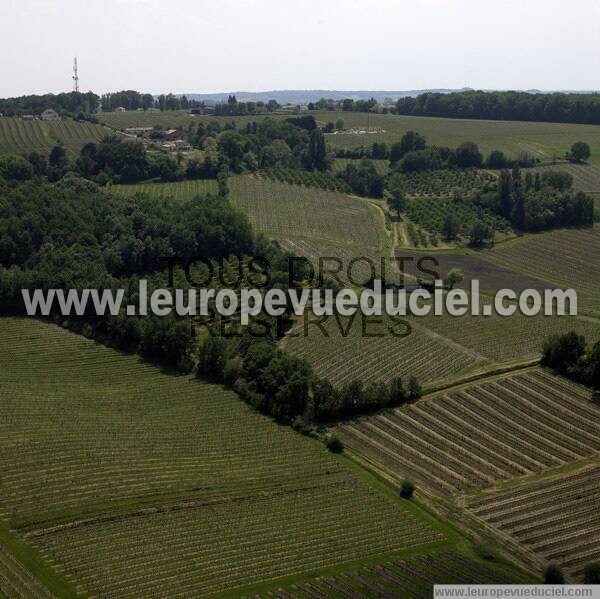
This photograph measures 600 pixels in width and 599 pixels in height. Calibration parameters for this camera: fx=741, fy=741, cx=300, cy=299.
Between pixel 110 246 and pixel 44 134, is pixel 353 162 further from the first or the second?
pixel 110 246

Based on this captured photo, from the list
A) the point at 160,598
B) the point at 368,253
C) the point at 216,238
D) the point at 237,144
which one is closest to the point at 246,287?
the point at 216,238

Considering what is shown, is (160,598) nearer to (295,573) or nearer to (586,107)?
(295,573)

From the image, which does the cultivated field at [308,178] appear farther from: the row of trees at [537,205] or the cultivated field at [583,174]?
the cultivated field at [583,174]

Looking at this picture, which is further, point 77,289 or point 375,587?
point 77,289

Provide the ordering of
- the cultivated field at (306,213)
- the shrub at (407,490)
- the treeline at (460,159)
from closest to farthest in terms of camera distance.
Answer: the shrub at (407,490) → the cultivated field at (306,213) → the treeline at (460,159)

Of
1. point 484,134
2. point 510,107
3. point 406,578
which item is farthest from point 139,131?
point 406,578

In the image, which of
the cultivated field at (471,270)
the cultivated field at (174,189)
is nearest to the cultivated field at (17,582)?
the cultivated field at (471,270)

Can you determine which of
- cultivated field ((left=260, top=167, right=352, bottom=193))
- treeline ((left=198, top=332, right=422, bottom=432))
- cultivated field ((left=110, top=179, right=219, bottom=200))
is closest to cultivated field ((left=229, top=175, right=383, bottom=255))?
cultivated field ((left=260, top=167, right=352, bottom=193))
